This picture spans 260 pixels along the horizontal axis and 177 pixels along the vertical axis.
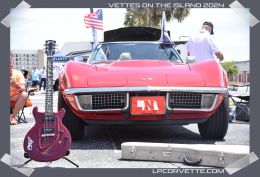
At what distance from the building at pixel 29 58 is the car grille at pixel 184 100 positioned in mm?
1232

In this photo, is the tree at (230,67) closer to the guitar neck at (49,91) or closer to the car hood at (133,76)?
the car hood at (133,76)

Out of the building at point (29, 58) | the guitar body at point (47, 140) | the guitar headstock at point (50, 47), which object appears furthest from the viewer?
the building at point (29, 58)

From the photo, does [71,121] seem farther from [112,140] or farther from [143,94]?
[143,94]

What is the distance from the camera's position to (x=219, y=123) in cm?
473

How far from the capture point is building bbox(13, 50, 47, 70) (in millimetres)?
4162

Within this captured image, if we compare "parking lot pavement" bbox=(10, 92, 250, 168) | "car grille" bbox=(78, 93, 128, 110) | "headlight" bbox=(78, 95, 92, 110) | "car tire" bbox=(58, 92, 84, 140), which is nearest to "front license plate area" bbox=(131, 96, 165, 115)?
"car grille" bbox=(78, 93, 128, 110)

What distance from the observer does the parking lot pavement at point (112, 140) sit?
3.89 m

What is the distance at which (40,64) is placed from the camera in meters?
4.21

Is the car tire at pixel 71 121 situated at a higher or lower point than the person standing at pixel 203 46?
lower

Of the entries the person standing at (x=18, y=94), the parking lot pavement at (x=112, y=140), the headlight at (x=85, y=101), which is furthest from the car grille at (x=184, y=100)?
the person standing at (x=18, y=94)

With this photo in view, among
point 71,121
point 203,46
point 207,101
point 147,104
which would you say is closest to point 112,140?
point 71,121

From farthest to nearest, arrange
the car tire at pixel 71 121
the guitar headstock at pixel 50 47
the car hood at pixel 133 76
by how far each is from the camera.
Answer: the car tire at pixel 71 121, the car hood at pixel 133 76, the guitar headstock at pixel 50 47

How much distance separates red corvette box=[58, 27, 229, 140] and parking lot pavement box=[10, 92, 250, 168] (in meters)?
0.19

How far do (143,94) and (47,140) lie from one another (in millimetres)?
1023
